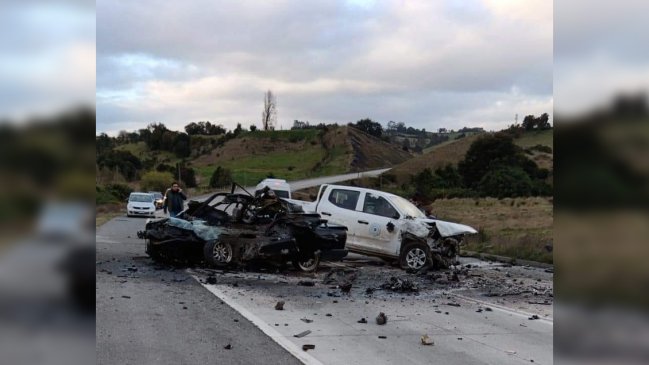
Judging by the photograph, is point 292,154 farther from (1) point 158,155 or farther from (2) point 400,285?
(2) point 400,285

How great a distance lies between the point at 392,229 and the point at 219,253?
367 centimetres

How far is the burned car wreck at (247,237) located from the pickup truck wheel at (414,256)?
1315 millimetres

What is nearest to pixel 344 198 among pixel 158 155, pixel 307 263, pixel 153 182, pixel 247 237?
pixel 307 263

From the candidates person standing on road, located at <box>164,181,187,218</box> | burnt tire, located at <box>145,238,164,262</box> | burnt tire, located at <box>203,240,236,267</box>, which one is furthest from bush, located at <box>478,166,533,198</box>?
burnt tire, located at <box>145,238,164,262</box>

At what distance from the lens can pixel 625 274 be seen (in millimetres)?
1480

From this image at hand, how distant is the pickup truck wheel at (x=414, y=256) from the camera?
11916 millimetres

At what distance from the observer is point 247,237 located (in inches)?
451

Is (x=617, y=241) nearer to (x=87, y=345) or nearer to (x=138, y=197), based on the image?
(x=87, y=345)

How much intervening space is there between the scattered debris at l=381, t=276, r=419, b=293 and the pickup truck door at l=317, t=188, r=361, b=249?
2381 millimetres

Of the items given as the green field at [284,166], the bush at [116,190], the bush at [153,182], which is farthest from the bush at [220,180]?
the bush at [116,190]

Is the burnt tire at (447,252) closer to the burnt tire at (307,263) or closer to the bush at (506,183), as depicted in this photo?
the burnt tire at (307,263)

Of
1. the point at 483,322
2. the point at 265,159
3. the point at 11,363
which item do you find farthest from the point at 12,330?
the point at 265,159

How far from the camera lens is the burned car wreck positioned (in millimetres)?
11383

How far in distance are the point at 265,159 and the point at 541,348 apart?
94.5 meters
